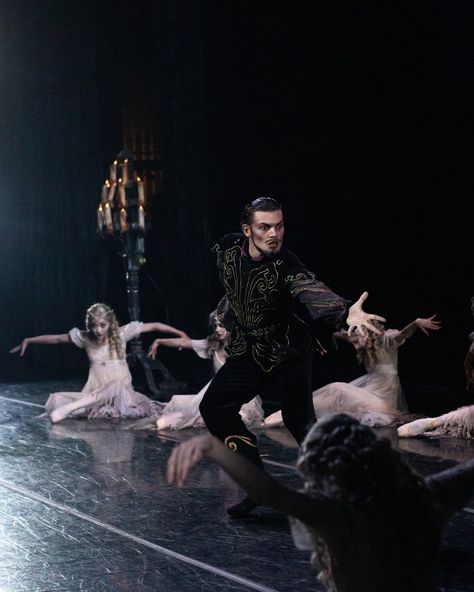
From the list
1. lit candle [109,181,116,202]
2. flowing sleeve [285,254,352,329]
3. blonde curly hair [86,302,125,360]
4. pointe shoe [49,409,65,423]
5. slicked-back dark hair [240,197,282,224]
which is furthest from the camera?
lit candle [109,181,116,202]

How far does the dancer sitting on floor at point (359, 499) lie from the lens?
212 cm

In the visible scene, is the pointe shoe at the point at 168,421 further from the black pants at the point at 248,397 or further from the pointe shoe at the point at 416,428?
the black pants at the point at 248,397

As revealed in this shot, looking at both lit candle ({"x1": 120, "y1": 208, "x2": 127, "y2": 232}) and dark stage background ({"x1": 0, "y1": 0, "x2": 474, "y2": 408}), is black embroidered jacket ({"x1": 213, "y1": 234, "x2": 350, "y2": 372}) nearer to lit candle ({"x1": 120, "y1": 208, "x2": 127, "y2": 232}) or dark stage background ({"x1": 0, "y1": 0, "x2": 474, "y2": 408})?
dark stage background ({"x1": 0, "y1": 0, "x2": 474, "y2": 408})

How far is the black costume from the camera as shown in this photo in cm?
482

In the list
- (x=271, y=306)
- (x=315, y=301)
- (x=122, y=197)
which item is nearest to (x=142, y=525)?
(x=271, y=306)

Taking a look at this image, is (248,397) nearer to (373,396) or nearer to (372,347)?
(373,396)

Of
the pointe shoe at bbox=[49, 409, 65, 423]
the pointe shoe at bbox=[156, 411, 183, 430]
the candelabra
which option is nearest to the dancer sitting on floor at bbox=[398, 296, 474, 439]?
the pointe shoe at bbox=[156, 411, 183, 430]

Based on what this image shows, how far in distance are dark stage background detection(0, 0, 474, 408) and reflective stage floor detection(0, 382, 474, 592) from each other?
2.68m

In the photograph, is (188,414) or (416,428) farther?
(188,414)

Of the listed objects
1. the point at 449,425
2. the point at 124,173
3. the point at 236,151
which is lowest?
the point at 449,425

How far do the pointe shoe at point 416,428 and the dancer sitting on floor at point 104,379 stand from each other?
2.26m

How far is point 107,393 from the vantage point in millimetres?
8469

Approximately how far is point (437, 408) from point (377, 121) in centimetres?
277

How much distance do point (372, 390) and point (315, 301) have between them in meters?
3.21
